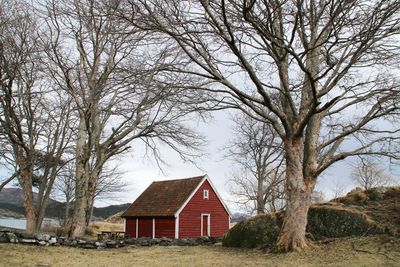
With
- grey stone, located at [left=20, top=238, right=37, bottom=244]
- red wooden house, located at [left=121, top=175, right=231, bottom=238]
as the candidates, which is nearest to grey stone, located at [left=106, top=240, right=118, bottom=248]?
grey stone, located at [left=20, top=238, right=37, bottom=244]

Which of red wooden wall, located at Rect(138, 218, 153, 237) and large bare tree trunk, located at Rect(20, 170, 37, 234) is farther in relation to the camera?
red wooden wall, located at Rect(138, 218, 153, 237)

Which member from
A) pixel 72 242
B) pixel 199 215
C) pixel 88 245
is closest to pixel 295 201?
pixel 88 245

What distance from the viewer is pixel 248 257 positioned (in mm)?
12828

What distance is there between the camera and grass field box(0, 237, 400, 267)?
11.2 metres

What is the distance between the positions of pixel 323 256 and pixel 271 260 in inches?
54.1

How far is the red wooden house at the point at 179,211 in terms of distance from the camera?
3250cm

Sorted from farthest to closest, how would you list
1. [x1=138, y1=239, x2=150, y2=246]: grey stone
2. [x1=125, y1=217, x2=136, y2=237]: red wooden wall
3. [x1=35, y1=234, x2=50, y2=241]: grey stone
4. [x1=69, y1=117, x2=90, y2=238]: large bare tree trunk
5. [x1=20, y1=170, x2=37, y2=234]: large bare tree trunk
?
[x1=125, y1=217, x2=136, y2=237]: red wooden wall → [x1=69, y1=117, x2=90, y2=238]: large bare tree trunk → [x1=20, y1=170, x2=37, y2=234]: large bare tree trunk → [x1=138, y1=239, x2=150, y2=246]: grey stone → [x1=35, y1=234, x2=50, y2=241]: grey stone

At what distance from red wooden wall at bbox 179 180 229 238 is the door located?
0.39 metres

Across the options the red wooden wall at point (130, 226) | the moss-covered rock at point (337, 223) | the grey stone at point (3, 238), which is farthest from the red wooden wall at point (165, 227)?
the grey stone at point (3, 238)

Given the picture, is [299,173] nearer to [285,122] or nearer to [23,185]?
[285,122]

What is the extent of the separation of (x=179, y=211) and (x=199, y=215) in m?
2.21

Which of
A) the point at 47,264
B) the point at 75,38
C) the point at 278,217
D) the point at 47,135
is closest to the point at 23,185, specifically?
the point at 47,135

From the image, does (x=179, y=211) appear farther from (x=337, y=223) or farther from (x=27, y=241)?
(x=337, y=223)

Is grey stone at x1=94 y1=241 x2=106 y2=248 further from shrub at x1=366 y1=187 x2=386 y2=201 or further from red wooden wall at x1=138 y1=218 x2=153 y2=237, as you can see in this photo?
red wooden wall at x1=138 y1=218 x2=153 y2=237
